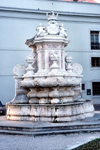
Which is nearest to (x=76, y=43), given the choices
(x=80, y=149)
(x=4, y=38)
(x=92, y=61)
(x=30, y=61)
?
→ (x=92, y=61)

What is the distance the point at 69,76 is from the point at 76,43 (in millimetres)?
17852

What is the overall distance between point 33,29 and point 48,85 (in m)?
17.6

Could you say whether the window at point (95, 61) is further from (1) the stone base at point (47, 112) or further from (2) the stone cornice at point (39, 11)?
(1) the stone base at point (47, 112)

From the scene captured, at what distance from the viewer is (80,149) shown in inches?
329

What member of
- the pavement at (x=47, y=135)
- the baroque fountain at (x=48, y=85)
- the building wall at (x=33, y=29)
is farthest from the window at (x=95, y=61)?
the pavement at (x=47, y=135)

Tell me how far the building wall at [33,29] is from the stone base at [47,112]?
15.4m

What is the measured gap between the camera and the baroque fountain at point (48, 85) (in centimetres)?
1229

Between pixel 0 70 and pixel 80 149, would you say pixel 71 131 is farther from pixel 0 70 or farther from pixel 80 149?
pixel 0 70

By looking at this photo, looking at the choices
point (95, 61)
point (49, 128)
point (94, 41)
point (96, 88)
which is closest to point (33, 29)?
point (94, 41)

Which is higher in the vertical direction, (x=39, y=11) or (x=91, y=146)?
(x=39, y=11)

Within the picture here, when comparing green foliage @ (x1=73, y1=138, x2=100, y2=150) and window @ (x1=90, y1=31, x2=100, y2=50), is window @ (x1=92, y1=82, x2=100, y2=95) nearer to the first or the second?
window @ (x1=90, y1=31, x2=100, y2=50)

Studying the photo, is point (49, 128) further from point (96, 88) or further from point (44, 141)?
point (96, 88)

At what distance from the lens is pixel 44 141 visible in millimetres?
9828

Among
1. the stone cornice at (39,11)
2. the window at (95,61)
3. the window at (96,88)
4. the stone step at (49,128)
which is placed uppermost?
the stone cornice at (39,11)
